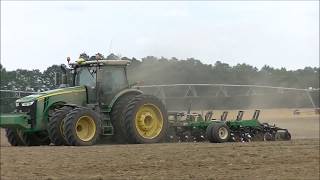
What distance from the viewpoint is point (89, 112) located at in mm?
15836

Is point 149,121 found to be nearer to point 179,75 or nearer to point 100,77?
point 100,77

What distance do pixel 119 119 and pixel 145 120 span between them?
0.85m

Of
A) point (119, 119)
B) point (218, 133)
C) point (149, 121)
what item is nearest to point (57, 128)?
point (119, 119)

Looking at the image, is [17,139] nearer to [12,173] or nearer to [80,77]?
[80,77]

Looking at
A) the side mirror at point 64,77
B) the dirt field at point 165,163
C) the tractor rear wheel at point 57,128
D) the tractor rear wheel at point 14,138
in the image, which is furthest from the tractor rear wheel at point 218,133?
the tractor rear wheel at point 14,138

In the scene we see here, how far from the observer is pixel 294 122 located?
3256 centimetres

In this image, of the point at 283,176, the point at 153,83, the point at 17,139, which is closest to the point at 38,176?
the point at 283,176

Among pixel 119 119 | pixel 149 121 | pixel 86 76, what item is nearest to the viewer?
pixel 119 119

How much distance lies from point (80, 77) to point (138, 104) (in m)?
2.12

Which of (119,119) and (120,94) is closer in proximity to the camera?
(119,119)

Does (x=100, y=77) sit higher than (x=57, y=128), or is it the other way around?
(x=100, y=77)

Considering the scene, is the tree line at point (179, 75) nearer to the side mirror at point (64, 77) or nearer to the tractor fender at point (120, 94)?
the side mirror at point (64, 77)

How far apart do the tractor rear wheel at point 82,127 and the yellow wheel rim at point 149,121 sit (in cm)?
143

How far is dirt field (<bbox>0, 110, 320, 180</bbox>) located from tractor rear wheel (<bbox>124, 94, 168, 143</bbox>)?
231 centimetres
